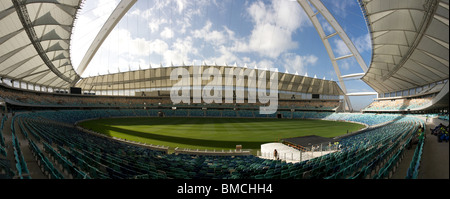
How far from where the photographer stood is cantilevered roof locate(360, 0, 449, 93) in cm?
1238

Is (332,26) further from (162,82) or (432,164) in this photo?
(162,82)

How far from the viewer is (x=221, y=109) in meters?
57.8

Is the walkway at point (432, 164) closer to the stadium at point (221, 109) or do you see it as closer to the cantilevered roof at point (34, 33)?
the stadium at point (221, 109)

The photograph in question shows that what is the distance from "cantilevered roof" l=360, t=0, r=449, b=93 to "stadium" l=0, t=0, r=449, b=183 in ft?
0.44

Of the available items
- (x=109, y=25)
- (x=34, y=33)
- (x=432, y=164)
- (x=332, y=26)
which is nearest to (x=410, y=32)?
(x=432, y=164)

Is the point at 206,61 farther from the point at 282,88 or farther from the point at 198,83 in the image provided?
the point at 282,88

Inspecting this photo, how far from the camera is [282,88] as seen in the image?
5675 cm

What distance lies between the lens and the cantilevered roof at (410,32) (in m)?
12.4

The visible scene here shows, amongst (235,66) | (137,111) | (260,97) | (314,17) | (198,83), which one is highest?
(314,17)

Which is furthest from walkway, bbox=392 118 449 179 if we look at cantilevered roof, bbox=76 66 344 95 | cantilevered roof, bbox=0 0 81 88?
cantilevered roof, bbox=76 66 344 95

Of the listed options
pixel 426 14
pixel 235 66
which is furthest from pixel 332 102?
pixel 426 14

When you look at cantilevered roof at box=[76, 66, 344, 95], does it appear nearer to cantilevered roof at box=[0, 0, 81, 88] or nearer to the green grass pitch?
cantilevered roof at box=[0, 0, 81, 88]

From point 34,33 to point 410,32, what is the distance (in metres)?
40.1

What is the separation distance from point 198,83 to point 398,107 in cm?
4879
